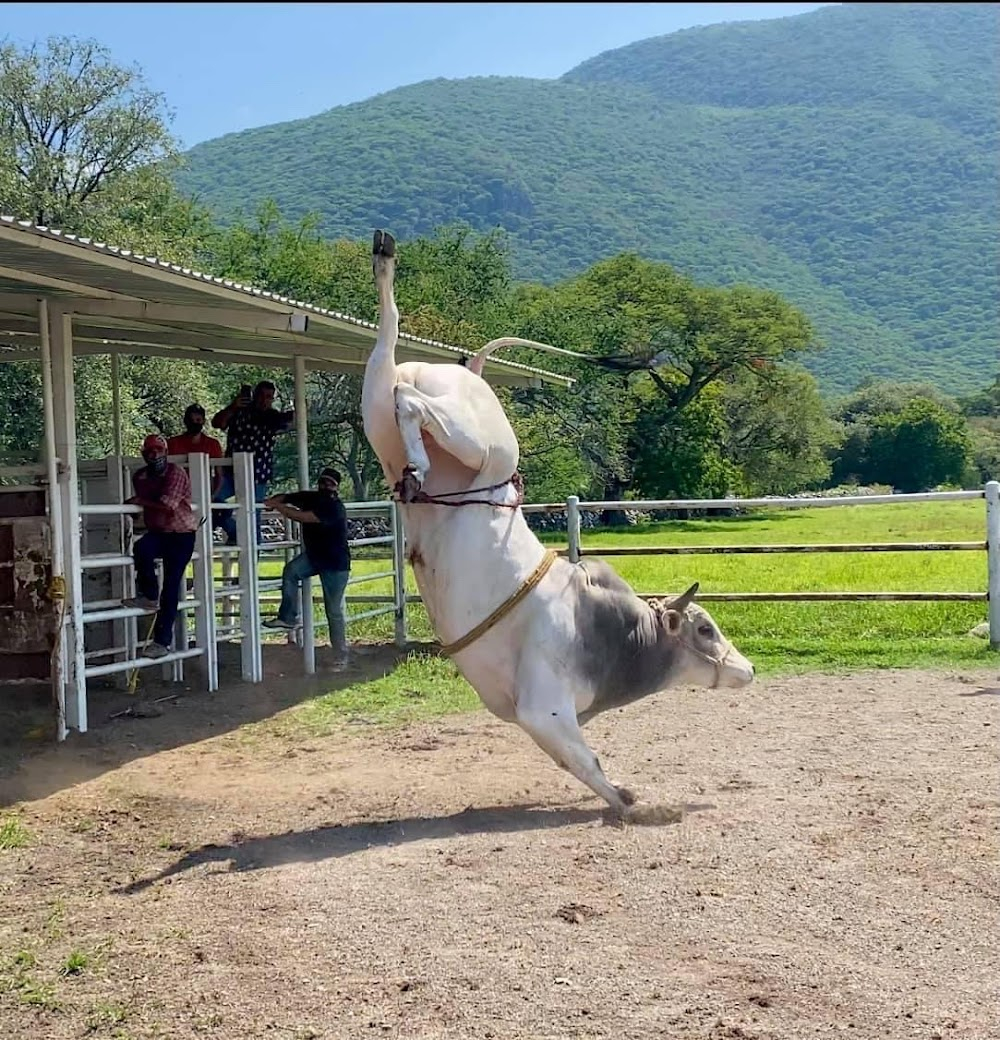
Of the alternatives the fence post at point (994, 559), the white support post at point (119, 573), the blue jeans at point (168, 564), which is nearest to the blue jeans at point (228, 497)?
the white support post at point (119, 573)

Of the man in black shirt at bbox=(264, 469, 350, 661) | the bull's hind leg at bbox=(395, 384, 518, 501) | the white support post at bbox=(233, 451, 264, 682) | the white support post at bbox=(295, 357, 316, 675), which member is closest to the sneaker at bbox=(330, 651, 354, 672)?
the white support post at bbox=(295, 357, 316, 675)

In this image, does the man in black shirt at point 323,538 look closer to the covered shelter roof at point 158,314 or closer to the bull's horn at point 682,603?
the covered shelter roof at point 158,314

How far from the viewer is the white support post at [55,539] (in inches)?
297

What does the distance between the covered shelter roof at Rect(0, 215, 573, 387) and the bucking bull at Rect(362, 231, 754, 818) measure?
1.85m

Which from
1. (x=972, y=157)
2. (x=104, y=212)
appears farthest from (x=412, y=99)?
(x=104, y=212)

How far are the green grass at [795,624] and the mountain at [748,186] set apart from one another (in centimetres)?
6807

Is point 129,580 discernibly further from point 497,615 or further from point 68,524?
point 497,615

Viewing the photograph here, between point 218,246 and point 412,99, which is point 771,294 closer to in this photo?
point 218,246

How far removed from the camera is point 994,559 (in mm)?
10781

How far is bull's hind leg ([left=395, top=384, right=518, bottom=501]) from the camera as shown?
5113 millimetres

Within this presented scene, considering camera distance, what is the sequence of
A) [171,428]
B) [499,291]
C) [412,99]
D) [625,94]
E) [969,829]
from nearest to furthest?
1. [969,829]
2. [171,428]
3. [499,291]
4. [412,99]
5. [625,94]

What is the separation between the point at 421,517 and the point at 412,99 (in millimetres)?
133091

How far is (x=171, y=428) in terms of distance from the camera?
81.3 ft

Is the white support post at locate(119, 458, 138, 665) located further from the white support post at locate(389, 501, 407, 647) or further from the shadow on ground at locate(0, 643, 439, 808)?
the white support post at locate(389, 501, 407, 647)
